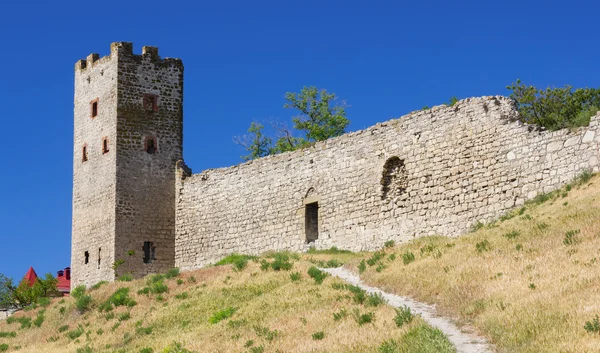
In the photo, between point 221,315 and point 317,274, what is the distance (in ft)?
8.15

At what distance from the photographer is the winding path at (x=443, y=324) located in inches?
535

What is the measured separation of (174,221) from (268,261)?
10843mm

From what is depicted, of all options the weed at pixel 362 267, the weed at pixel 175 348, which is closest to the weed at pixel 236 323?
the weed at pixel 175 348

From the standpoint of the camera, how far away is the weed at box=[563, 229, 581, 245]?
17.5 m

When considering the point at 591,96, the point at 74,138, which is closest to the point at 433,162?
the point at 591,96

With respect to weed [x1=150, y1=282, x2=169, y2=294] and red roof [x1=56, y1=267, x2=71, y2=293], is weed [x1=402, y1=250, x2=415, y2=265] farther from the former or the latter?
red roof [x1=56, y1=267, x2=71, y2=293]

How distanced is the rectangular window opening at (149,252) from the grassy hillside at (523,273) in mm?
12904

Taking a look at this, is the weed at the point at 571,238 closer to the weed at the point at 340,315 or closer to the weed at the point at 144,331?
the weed at the point at 340,315

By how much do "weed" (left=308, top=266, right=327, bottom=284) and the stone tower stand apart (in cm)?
1329

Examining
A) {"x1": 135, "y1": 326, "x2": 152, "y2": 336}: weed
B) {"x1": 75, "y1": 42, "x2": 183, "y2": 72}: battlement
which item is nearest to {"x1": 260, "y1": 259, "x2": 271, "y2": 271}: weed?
{"x1": 135, "y1": 326, "x2": 152, "y2": 336}: weed

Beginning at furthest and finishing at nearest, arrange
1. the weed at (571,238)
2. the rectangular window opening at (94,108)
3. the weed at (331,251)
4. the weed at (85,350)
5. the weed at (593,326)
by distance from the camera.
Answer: the rectangular window opening at (94,108)
the weed at (331,251)
the weed at (85,350)
the weed at (571,238)
the weed at (593,326)

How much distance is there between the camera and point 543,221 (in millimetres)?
20078

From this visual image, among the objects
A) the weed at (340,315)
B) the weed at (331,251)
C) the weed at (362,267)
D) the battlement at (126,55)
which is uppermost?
the battlement at (126,55)

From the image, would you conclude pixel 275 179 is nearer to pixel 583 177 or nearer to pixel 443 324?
pixel 583 177
